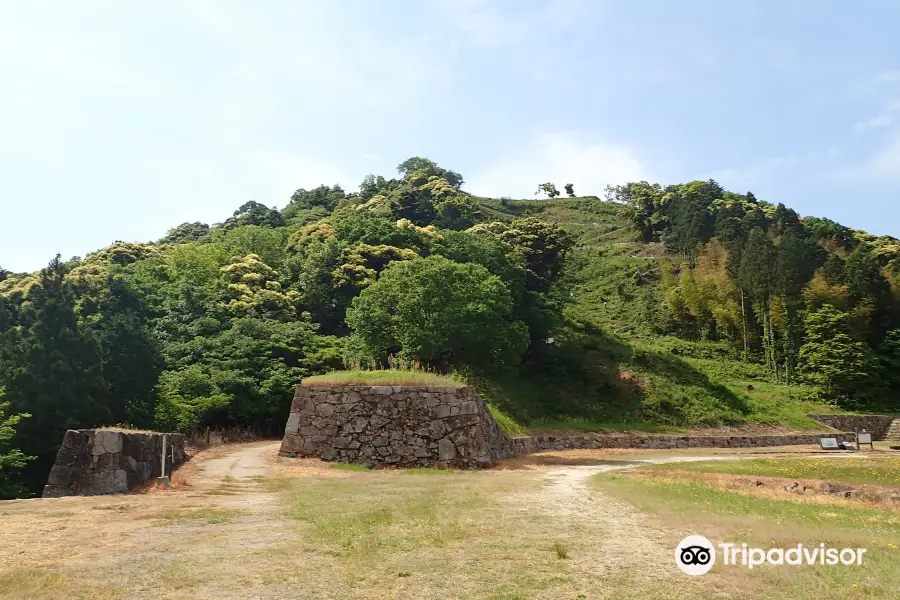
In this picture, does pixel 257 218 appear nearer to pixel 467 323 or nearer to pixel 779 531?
pixel 467 323

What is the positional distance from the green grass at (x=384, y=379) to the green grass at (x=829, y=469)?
8127 mm

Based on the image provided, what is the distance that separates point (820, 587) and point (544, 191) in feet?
427

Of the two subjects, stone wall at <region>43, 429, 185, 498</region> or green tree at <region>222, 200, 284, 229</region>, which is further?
green tree at <region>222, 200, 284, 229</region>

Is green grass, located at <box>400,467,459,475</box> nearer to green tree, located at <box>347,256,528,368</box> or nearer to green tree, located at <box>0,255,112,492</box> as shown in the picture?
green tree, located at <box>347,256,528,368</box>

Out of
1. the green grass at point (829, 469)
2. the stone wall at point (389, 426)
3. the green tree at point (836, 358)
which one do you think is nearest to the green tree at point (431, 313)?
the stone wall at point (389, 426)

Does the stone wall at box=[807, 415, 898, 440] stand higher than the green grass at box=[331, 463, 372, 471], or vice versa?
the green grass at box=[331, 463, 372, 471]

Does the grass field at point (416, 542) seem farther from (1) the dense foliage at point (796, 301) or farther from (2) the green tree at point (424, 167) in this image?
(2) the green tree at point (424, 167)

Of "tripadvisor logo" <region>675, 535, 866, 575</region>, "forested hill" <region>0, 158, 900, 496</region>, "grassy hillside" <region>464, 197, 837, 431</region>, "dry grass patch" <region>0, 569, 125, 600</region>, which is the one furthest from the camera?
"grassy hillside" <region>464, 197, 837, 431</region>

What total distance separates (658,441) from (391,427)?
61.0 feet

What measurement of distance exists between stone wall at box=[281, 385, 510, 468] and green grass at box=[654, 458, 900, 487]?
22.1 ft

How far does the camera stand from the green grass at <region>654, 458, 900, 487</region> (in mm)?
16250

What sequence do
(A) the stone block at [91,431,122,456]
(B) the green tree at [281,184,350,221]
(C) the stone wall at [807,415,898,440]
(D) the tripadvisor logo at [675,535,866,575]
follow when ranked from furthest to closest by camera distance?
(B) the green tree at [281,184,350,221] < (C) the stone wall at [807,415,898,440] < (A) the stone block at [91,431,122,456] < (D) the tripadvisor logo at [675,535,866,575]

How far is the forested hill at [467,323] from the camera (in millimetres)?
22516


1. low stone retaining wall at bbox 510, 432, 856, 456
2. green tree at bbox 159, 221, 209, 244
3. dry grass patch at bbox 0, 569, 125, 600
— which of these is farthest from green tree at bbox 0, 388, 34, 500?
green tree at bbox 159, 221, 209, 244
